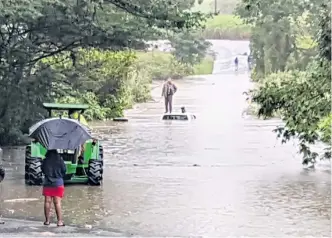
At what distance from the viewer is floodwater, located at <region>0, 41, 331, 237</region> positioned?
507 inches

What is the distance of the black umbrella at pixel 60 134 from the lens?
43.8ft

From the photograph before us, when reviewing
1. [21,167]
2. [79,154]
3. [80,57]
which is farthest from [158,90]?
[79,154]

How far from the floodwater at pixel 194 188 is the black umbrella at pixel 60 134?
3.81ft

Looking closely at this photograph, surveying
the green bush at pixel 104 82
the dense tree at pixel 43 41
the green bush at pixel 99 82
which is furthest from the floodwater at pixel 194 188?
the green bush at pixel 104 82

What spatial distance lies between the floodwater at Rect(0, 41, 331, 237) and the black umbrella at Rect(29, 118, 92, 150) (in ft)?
3.81

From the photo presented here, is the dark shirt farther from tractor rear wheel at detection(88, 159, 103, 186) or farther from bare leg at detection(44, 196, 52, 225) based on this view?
tractor rear wheel at detection(88, 159, 103, 186)

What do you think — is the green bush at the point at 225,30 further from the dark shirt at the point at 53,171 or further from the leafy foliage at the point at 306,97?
the dark shirt at the point at 53,171

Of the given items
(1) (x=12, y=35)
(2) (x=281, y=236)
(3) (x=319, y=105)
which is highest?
(1) (x=12, y=35)

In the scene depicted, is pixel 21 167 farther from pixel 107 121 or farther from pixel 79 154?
pixel 107 121

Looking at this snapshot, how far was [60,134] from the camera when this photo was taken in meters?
13.7

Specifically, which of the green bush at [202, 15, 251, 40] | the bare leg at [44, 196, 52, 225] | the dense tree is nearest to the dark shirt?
the bare leg at [44, 196, 52, 225]

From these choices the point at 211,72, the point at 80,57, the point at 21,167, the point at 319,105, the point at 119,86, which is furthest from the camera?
the point at 211,72

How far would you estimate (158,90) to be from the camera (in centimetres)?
5856

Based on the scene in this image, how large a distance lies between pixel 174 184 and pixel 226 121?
18.2 meters
